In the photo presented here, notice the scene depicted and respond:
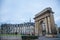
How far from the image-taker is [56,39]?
3.35 ft

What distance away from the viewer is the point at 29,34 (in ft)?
3.64

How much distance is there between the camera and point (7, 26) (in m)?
1.13

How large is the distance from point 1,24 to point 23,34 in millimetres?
273

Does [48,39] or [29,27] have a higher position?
[29,27]

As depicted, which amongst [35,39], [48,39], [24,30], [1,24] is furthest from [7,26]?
[48,39]

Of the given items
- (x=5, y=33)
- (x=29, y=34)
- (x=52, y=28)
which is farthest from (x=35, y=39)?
(x=5, y=33)

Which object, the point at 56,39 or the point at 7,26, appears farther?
the point at 7,26

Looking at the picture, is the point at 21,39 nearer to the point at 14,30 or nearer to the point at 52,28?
the point at 14,30

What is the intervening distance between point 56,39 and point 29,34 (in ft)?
0.96

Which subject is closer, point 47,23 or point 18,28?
point 18,28

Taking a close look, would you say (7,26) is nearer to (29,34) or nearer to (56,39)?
(29,34)

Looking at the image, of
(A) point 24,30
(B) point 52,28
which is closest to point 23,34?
(A) point 24,30

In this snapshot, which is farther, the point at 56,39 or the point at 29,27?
the point at 29,27

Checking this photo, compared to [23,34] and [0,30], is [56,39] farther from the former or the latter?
[0,30]
